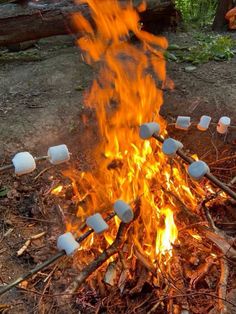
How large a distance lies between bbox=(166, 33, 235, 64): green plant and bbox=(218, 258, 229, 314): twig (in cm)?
361

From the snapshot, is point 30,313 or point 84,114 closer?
point 30,313

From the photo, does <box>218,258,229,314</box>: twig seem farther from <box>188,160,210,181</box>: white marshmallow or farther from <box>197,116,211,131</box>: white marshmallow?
<box>197,116,211,131</box>: white marshmallow

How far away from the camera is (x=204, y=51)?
5.71m

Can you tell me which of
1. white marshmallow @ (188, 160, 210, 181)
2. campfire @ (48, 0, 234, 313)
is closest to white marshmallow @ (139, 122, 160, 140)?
white marshmallow @ (188, 160, 210, 181)

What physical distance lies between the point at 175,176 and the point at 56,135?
142 centimetres

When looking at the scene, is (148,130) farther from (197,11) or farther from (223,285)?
(197,11)

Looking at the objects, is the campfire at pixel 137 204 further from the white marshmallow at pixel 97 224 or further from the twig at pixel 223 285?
the white marshmallow at pixel 97 224

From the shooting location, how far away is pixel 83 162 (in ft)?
12.4

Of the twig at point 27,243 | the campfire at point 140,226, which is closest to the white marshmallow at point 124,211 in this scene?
the campfire at point 140,226

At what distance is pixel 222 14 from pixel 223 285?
5605mm

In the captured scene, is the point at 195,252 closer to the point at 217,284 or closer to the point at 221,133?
the point at 217,284

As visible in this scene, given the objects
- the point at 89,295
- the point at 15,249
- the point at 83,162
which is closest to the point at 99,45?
the point at 83,162

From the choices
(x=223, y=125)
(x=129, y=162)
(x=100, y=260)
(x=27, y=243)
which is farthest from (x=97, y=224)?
(x=223, y=125)

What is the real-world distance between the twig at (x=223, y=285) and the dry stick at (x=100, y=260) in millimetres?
692
